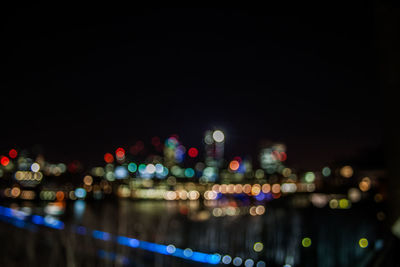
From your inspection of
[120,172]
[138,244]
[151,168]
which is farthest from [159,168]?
[138,244]

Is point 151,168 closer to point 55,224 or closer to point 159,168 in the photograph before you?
point 159,168

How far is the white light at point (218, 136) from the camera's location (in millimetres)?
127250

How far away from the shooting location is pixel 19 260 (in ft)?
21.4

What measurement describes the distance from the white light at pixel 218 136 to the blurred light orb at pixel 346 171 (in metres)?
59.0

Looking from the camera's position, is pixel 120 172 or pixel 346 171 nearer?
pixel 346 171

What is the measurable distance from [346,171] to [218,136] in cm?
6228

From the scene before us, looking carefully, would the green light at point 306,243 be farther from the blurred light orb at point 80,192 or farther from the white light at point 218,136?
the white light at point 218,136

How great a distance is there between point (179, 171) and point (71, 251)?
374ft

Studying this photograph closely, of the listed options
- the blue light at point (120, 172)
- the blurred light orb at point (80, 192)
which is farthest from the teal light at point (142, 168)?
the blurred light orb at point (80, 192)

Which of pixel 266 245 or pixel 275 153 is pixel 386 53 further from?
pixel 275 153

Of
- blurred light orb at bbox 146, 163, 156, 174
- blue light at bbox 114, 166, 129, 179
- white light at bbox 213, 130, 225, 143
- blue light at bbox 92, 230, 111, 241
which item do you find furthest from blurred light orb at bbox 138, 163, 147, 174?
blue light at bbox 92, 230, 111, 241

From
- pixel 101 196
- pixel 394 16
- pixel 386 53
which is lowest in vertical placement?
pixel 101 196

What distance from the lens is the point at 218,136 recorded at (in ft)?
422

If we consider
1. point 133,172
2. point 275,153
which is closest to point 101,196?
point 133,172
